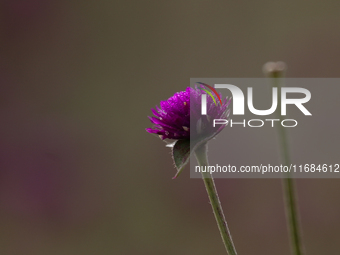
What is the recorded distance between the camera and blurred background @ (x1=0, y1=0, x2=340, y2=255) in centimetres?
139

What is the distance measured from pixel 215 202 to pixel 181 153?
0.14 ft

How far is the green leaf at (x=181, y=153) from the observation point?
0.28 meters

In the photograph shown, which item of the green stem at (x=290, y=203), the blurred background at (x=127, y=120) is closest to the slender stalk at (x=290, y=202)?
the green stem at (x=290, y=203)

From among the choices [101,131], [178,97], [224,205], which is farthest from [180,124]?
[101,131]

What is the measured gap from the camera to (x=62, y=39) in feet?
5.31

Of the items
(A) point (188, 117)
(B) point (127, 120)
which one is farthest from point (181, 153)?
(B) point (127, 120)

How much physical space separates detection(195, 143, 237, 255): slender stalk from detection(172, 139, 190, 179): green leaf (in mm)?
14

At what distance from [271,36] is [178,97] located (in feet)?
4.47

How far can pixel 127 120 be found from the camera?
62.6 inches

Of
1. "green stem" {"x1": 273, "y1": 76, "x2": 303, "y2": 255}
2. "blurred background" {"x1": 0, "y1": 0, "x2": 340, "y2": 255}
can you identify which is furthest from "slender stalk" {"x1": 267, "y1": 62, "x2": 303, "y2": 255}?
"blurred background" {"x1": 0, "y1": 0, "x2": 340, "y2": 255}

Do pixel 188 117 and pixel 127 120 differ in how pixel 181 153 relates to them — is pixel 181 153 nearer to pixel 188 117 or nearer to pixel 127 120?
pixel 188 117

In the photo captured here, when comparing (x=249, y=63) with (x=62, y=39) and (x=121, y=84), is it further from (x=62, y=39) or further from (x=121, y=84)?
(x=62, y=39)

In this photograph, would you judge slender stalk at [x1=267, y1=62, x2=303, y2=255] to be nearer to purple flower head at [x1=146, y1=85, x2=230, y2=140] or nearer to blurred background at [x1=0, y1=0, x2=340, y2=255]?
purple flower head at [x1=146, y1=85, x2=230, y2=140]

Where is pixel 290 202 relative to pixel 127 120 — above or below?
above
